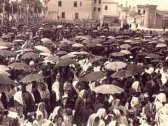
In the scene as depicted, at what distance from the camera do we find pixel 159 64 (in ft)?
61.6

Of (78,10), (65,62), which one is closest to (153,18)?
(78,10)

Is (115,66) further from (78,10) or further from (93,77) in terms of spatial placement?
(78,10)

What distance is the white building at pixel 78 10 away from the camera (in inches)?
3147

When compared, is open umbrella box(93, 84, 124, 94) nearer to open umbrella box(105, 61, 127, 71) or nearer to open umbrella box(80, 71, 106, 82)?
open umbrella box(80, 71, 106, 82)

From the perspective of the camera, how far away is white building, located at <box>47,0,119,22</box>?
79.9 metres

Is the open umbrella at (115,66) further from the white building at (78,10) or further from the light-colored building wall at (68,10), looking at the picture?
the light-colored building wall at (68,10)

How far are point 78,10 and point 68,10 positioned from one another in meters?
1.96

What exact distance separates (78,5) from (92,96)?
69.2 meters

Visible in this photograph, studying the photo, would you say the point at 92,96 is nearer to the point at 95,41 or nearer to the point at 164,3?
the point at 95,41

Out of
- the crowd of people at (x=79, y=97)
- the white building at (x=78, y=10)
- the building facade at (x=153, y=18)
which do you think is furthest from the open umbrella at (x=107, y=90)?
the white building at (x=78, y=10)

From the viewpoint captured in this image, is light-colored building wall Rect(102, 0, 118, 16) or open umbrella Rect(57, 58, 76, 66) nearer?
open umbrella Rect(57, 58, 76, 66)

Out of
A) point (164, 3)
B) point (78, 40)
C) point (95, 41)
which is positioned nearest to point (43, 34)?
point (78, 40)

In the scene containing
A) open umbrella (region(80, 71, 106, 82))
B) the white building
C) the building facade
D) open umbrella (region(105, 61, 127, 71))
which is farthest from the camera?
the white building

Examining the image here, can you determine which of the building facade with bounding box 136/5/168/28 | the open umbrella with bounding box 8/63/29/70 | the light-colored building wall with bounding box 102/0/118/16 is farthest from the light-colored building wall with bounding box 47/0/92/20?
the open umbrella with bounding box 8/63/29/70
